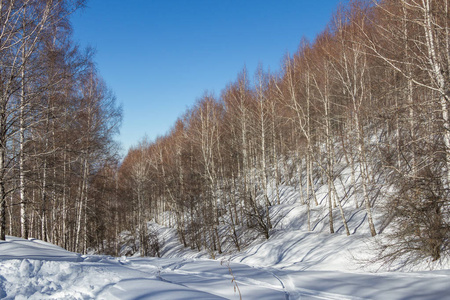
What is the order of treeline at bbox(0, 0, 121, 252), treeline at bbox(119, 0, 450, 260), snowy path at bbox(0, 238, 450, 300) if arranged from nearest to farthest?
snowy path at bbox(0, 238, 450, 300) → treeline at bbox(119, 0, 450, 260) → treeline at bbox(0, 0, 121, 252)

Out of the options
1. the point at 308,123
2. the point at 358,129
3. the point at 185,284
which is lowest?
the point at 185,284

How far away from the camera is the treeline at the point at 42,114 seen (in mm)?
7457

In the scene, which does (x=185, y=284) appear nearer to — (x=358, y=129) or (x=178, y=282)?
(x=178, y=282)

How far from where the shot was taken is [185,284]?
4645mm

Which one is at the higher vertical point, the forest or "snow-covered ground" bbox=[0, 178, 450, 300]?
the forest

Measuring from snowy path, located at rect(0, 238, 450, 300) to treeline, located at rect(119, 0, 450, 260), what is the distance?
1.94 meters

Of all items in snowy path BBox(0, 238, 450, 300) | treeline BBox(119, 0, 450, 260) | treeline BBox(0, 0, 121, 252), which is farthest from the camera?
treeline BBox(0, 0, 121, 252)

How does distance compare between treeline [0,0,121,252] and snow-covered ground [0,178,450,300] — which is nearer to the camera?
snow-covered ground [0,178,450,300]

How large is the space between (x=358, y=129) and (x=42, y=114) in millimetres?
11037

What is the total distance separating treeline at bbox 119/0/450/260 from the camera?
232 inches

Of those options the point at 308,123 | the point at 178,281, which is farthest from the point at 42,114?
the point at 308,123

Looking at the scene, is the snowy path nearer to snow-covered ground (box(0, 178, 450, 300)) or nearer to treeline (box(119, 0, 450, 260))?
snow-covered ground (box(0, 178, 450, 300))

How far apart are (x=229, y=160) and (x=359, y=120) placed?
12.4 m

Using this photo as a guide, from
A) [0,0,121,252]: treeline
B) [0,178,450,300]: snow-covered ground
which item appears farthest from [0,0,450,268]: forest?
[0,178,450,300]: snow-covered ground
